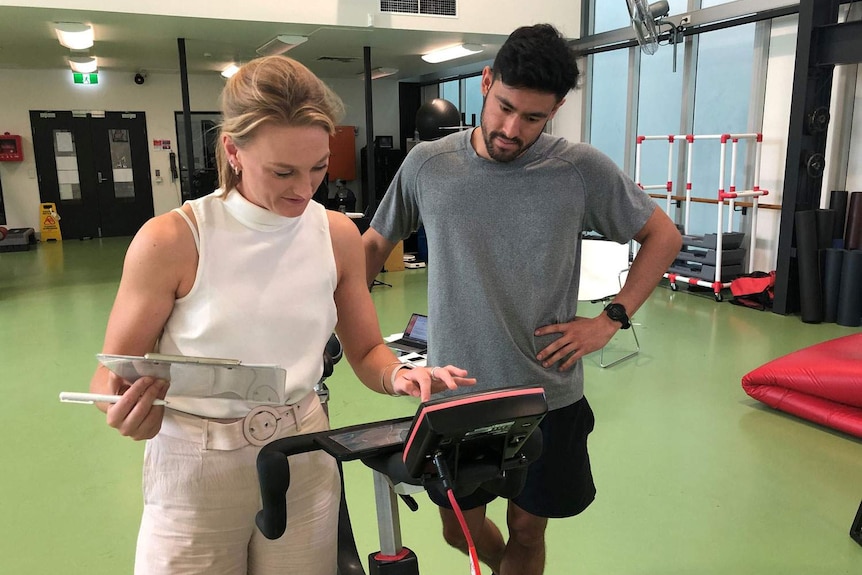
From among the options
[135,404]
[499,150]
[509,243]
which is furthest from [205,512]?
[499,150]

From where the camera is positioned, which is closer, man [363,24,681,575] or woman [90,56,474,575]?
woman [90,56,474,575]

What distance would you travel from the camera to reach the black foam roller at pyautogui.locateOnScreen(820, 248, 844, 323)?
602 cm

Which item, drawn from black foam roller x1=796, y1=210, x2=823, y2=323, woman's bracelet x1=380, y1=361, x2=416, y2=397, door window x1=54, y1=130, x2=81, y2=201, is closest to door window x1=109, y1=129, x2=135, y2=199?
door window x1=54, y1=130, x2=81, y2=201

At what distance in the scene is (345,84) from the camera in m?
13.9

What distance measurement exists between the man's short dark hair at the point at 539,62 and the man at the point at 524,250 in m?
0.01

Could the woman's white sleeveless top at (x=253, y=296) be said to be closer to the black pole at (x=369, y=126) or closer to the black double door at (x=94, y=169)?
the black pole at (x=369, y=126)

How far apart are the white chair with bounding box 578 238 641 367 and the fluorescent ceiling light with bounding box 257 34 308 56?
460cm

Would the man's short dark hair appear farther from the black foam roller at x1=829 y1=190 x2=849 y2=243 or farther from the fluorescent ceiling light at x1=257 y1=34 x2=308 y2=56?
the fluorescent ceiling light at x1=257 y1=34 x2=308 y2=56

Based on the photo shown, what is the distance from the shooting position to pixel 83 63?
10.2 meters

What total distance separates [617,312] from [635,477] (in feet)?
5.20

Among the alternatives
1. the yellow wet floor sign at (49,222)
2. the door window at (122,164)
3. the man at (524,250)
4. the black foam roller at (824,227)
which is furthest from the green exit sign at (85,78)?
the man at (524,250)

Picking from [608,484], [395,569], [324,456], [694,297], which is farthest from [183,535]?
[694,297]

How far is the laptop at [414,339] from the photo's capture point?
4559mm

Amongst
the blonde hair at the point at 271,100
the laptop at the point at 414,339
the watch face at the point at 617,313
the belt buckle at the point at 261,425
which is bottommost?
the laptop at the point at 414,339
